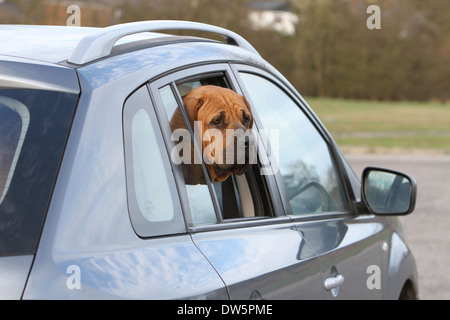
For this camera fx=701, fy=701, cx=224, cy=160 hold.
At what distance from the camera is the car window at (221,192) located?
7.64 ft

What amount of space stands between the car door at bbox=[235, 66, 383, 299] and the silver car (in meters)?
0.01

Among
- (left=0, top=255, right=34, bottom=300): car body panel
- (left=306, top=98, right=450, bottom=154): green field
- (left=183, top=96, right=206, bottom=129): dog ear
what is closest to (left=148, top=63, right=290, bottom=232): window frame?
(left=183, top=96, right=206, bottom=129): dog ear

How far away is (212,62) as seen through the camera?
254cm

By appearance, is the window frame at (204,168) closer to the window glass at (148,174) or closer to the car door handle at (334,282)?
the window glass at (148,174)

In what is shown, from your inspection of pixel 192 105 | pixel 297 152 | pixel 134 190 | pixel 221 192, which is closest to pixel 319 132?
pixel 297 152

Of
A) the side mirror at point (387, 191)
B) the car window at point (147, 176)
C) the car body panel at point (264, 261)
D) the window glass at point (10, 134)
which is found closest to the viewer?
the window glass at point (10, 134)

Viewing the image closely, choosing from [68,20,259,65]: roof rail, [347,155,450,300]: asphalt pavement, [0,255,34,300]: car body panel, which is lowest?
[347,155,450,300]: asphalt pavement

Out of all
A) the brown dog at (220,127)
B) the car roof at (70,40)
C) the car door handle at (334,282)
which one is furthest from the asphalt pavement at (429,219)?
the car roof at (70,40)

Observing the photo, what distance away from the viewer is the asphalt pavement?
7750 millimetres

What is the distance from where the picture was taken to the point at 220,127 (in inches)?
105

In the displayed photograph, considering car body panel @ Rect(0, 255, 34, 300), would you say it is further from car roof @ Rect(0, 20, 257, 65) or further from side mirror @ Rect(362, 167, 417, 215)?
side mirror @ Rect(362, 167, 417, 215)

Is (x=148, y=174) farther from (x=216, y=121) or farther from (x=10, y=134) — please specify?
(x=216, y=121)

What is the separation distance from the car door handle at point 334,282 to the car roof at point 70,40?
108 centimetres
